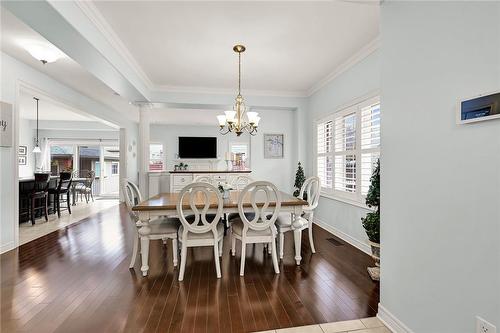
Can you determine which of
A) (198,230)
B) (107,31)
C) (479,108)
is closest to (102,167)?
(107,31)

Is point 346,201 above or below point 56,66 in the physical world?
below

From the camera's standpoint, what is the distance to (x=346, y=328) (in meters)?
1.68

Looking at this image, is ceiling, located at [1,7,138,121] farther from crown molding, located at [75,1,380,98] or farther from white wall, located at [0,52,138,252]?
crown molding, located at [75,1,380,98]

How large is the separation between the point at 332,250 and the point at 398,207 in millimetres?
1767

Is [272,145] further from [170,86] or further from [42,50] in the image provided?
[42,50]

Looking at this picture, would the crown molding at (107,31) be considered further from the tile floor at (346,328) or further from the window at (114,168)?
the window at (114,168)

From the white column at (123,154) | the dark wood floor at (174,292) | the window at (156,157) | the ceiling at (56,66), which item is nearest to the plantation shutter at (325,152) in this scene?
the dark wood floor at (174,292)

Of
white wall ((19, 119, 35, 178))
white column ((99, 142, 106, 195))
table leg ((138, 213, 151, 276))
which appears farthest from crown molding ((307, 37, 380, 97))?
white wall ((19, 119, 35, 178))

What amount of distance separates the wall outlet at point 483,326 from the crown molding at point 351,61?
2.80m

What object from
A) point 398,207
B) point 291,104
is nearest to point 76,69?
point 291,104

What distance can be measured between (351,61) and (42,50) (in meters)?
4.13

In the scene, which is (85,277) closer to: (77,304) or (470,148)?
(77,304)

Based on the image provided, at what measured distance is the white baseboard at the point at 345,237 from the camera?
3.11 metres

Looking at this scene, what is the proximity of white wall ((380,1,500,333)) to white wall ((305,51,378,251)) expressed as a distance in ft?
4.66
